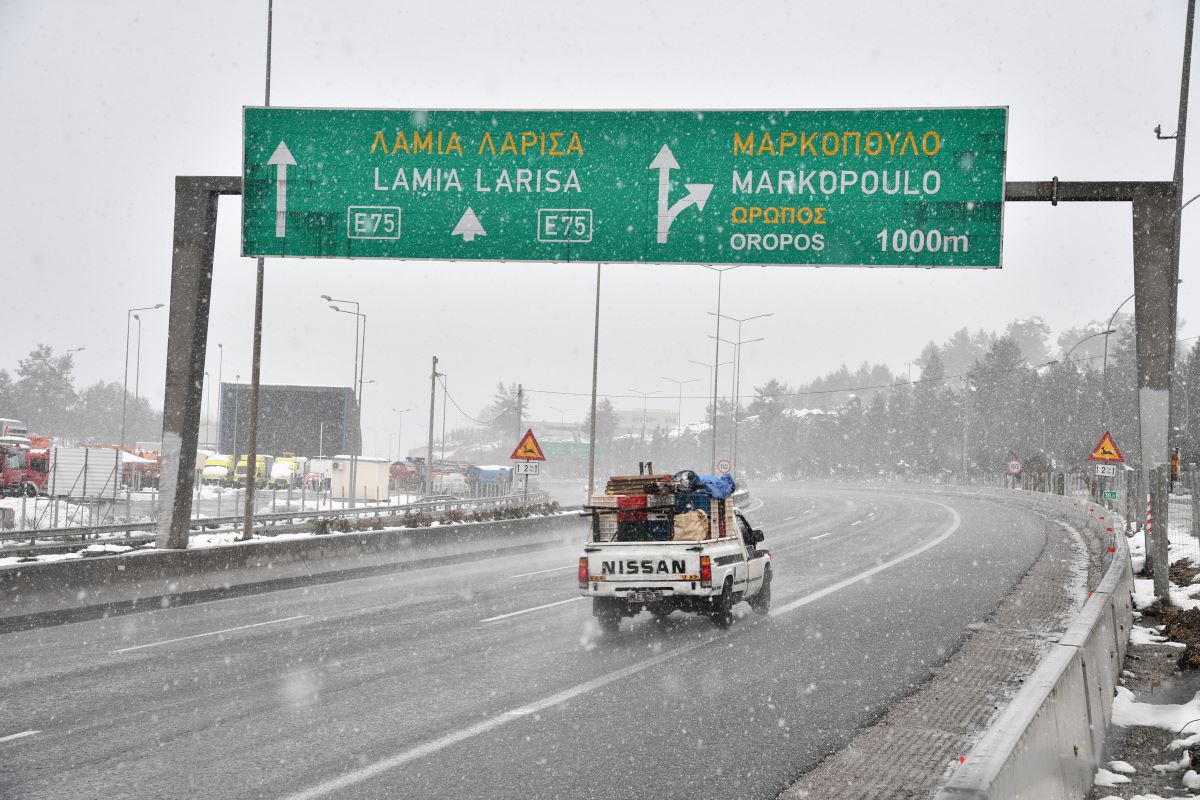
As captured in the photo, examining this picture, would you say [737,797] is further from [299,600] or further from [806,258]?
[299,600]

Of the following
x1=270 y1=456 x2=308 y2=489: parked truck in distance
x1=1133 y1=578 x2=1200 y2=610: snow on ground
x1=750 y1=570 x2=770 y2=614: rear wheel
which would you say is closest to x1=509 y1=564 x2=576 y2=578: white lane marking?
x1=750 y1=570 x2=770 y2=614: rear wheel

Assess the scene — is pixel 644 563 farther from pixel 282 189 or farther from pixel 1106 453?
pixel 1106 453

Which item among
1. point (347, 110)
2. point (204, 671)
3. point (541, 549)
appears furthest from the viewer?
point (541, 549)

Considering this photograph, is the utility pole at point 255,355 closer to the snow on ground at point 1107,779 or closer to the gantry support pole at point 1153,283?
the gantry support pole at point 1153,283

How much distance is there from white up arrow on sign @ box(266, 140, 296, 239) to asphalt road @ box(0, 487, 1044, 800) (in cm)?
591

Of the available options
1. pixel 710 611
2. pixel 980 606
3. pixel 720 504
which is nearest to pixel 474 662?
pixel 710 611

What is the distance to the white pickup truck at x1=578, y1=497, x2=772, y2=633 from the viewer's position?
45.4ft

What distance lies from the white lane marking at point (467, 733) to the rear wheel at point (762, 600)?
3.79 meters

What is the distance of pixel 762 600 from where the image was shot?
15930 mm

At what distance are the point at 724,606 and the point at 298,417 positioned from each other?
55.1 m

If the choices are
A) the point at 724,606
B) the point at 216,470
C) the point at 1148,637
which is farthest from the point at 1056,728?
the point at 216,470

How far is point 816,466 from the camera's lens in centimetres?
13338

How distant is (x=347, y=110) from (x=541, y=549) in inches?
637

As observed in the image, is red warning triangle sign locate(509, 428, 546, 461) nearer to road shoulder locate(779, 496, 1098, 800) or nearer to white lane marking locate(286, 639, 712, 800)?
road shoulder locate(779, 496, 1098, 800)
